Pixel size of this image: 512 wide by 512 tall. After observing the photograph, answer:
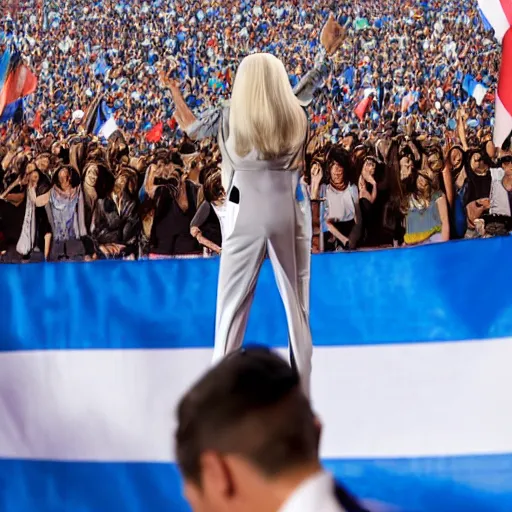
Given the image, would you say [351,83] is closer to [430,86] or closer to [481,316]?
[430,86]

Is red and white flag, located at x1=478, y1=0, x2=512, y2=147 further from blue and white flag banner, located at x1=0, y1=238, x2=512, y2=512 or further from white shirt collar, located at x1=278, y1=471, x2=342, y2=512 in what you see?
white shirt collar, located at x1=278, y1=471, x2=342, y2=512

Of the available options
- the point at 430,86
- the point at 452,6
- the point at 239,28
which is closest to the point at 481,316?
the point at 430,86

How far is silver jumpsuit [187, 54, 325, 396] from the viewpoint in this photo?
419cm

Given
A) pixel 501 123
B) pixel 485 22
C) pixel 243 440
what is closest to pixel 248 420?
pixel 243 440

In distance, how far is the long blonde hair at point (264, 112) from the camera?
416 cm

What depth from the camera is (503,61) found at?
17.6 ft

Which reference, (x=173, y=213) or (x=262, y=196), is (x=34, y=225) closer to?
(x=173, y=213)

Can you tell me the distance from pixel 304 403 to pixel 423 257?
4022 millimetres

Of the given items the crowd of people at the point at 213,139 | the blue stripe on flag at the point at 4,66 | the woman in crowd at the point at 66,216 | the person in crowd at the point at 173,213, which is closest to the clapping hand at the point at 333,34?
the crowd of people at the point at 213,139

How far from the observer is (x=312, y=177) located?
5488 mm

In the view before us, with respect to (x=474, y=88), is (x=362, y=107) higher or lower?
lower

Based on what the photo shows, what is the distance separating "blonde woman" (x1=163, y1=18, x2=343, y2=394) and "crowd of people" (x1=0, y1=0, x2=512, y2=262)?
3.87ft

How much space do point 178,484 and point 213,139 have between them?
1.96m

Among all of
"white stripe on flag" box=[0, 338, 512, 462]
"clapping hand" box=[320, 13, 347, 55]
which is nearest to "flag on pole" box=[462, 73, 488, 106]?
"clapping hand" box=[320, 13, 347, 55]
